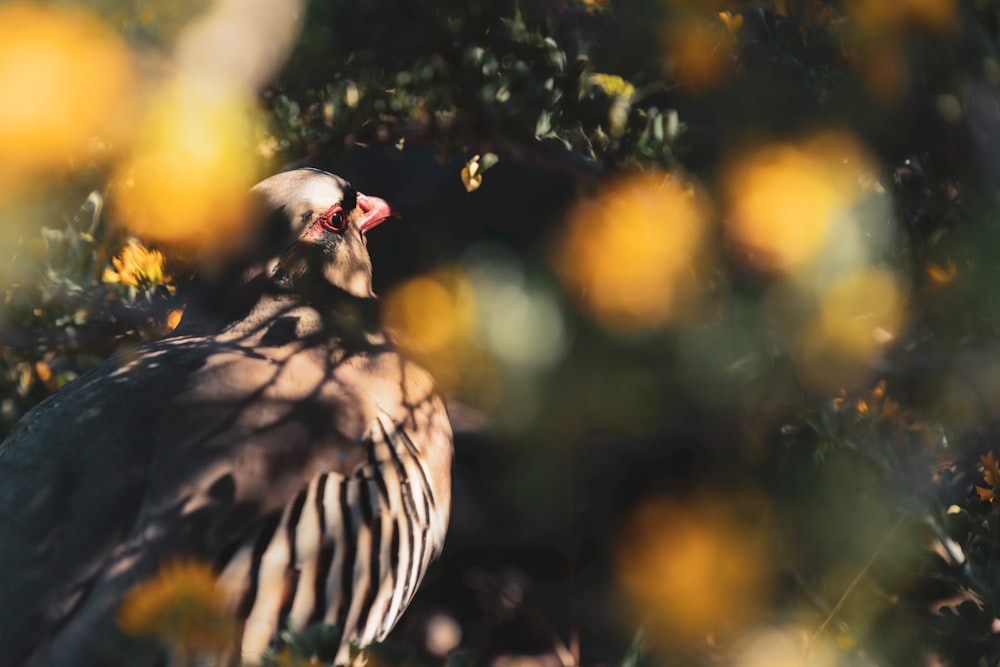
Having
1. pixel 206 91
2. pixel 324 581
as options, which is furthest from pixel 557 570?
pixel 206 91

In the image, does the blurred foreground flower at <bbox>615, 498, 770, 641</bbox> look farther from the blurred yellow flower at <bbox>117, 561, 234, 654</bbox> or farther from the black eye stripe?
the black eye stripe

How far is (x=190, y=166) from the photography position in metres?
1.10

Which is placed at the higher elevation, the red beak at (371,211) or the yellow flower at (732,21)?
the yellow flower at (732,21)

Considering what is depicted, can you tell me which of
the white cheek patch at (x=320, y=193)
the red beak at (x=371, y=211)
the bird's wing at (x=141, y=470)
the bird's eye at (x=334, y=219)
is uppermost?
the white cheek patch at (x=320, y=193)

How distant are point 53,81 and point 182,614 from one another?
58cm

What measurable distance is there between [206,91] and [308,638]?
595 mm

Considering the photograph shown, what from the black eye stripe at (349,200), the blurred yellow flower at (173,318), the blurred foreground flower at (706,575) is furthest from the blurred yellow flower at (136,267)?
the blurred foreground flower at (706,575)

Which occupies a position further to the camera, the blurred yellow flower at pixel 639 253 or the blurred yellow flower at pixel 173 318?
the blurred yellow flower at pixel 173 318

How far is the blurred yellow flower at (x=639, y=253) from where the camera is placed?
86cm

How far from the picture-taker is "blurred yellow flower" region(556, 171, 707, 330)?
0.86 m

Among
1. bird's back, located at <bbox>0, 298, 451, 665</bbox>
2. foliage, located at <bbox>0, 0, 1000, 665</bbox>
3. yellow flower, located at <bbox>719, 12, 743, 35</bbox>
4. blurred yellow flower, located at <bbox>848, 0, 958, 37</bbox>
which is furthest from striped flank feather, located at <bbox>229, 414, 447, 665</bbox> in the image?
blurred yellow flower, located at <bbox>848, 0, 958, 37</bbox>

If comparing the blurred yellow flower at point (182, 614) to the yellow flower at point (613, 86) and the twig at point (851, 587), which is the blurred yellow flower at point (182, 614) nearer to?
the twig at point (851, 587)

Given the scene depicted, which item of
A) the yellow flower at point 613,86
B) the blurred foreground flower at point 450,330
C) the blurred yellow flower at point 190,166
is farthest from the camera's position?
the yellow flower at point 613,86

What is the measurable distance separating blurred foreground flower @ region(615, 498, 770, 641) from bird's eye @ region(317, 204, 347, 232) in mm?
788
